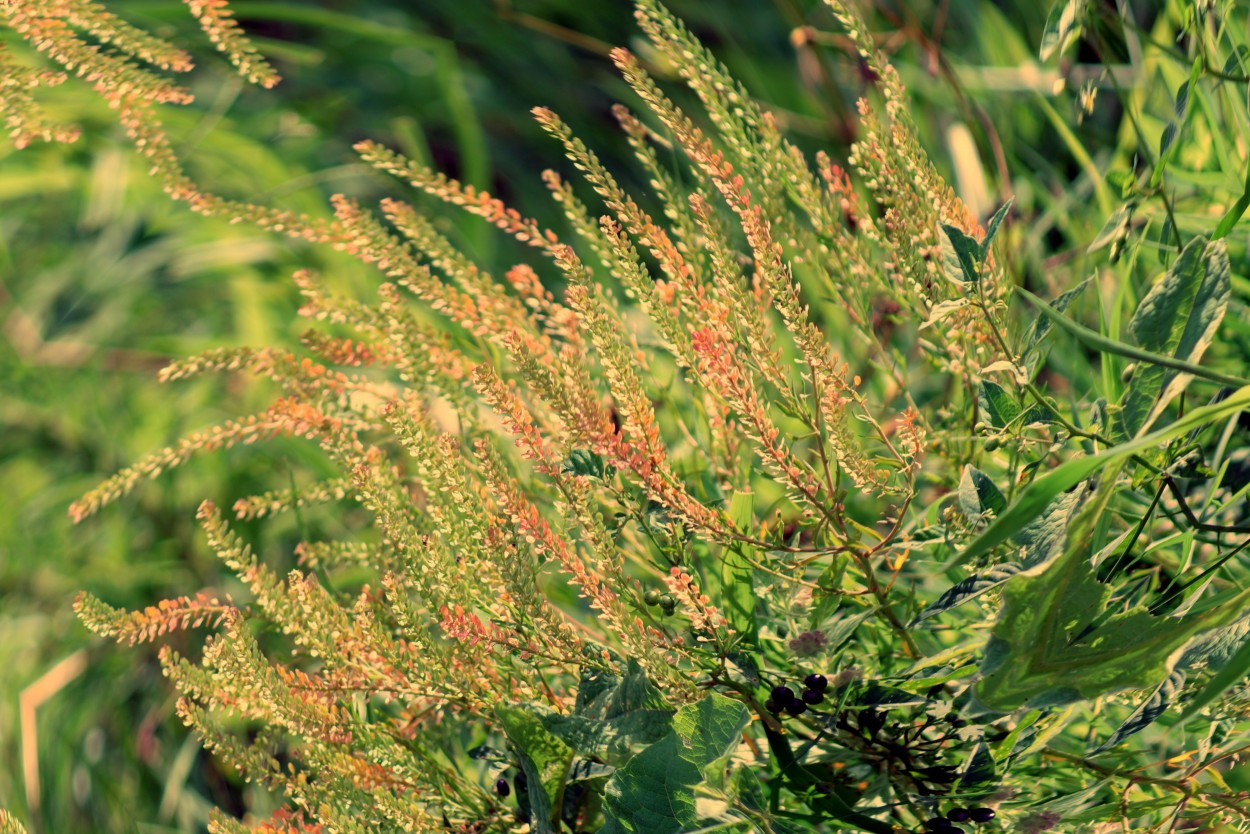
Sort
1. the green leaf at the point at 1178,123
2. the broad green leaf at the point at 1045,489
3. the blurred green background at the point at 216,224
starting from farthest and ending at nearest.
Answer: the blurred green background at the point at 216,224
the green leaf at the point at 1178,123
the broad green leaf at the point at 1045,489

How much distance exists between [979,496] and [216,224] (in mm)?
977

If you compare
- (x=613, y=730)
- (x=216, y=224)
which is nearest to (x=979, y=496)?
(x=613, y=730)

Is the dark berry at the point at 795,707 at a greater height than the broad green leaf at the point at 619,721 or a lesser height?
greater

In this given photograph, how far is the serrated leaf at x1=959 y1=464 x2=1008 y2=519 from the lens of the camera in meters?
0.31

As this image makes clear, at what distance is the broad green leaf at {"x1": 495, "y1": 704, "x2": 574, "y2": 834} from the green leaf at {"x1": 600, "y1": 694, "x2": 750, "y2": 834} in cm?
3

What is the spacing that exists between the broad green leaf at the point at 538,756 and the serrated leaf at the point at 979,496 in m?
0.14

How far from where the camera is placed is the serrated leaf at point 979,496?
0.31 meters

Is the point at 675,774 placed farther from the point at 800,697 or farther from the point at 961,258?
the point at 961,258

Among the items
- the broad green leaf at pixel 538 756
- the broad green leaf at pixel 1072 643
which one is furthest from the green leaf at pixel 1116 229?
the broad green leaf at pixel 538 756

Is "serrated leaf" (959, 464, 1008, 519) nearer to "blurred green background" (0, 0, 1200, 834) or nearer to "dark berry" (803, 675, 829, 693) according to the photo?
"dark berry" (803, 675, 829, 693)

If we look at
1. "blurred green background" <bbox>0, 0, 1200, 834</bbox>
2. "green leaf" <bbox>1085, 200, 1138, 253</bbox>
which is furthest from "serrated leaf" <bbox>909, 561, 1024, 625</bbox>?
"blurred green background" <bbox>0, 0, 1200, 834</bbox>

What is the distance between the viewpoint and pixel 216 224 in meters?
1.10

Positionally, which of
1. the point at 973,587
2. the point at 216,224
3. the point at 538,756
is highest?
the point at 973,587

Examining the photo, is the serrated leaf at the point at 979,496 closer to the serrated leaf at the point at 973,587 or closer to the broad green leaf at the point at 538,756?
the serrated leaf at the point at 973,587
